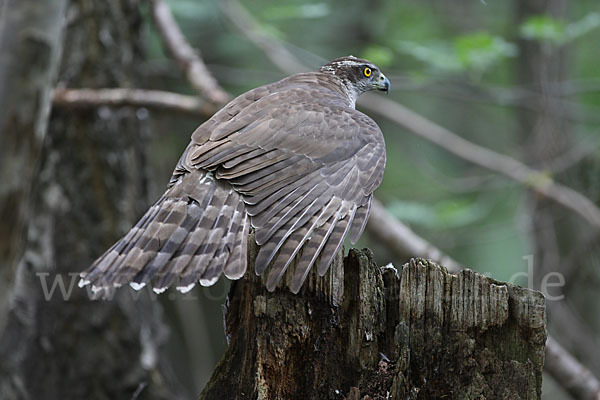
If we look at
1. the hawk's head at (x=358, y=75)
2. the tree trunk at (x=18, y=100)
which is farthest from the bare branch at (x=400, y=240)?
the tree trunk at (x=18, y=100)

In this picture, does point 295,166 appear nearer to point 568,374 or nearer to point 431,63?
point 568,374

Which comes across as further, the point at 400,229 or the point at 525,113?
the point at 525,113

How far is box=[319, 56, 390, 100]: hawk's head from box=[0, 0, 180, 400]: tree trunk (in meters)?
1.91

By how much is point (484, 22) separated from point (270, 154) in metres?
7.31

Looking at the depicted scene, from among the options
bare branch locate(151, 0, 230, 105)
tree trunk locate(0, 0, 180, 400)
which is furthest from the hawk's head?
tree trunk locate(0, 0, 180, 400)

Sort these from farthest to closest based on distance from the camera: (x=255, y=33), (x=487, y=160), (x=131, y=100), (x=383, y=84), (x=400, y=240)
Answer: (x=487, y=160), (x=255, y=33), (x=383, y=84), (x=131, y=100), (x=400, y=240)

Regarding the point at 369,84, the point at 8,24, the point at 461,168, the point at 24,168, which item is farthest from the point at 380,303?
the point at 461,168

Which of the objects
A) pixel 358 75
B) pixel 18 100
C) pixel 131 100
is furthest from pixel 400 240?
pixel 18 100

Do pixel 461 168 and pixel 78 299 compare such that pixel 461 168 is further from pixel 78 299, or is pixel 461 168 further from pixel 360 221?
pixel 360 221

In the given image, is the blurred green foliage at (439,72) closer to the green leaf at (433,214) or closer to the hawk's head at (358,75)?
the green leaf at (433,214)

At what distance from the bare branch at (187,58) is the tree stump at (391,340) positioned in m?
3.01

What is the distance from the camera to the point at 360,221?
11.9 feet

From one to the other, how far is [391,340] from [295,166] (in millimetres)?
1278

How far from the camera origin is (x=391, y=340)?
9.42 ft
